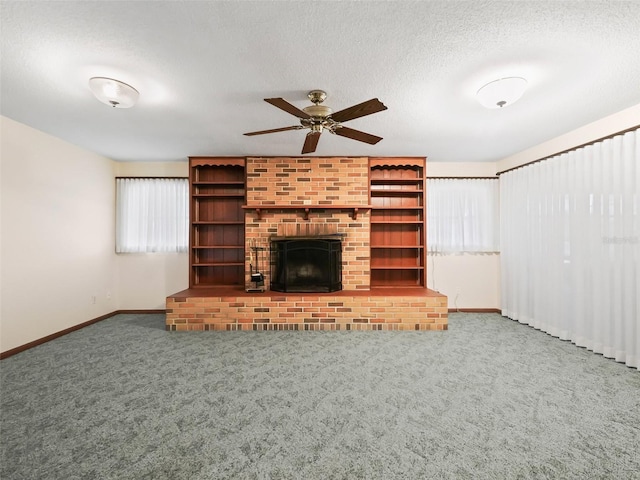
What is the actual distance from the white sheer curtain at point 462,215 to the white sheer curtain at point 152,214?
4.04 meters

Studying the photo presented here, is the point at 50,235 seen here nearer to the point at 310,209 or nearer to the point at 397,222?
the point at 310,209

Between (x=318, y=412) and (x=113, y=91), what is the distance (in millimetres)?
2771

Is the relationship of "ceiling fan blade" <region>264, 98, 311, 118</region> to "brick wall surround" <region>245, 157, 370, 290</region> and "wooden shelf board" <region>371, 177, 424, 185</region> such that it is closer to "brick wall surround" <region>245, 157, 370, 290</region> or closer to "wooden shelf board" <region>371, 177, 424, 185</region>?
"brick wall surround" <region>245, 157, 370, 290</region>

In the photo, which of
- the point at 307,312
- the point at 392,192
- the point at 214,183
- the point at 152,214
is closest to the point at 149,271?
the point at 152,214

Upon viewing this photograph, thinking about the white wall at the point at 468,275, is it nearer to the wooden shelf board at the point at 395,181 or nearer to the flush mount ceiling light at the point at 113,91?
the wooden shelf board at the point at 395,181

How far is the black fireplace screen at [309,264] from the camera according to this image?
4297 millimetres

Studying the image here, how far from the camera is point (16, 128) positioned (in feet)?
10.3

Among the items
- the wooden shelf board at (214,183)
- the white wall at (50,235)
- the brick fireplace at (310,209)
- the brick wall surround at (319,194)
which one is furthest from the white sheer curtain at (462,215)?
the white wall at (50,235)

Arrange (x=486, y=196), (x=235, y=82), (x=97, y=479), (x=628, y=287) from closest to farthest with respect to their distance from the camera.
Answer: (x=97, y=479) < (x=235, y=82) < (x=628, y=287) < (x=486, y=196)

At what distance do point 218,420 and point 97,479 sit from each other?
2.04 ft

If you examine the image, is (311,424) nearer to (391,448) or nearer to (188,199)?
(391,448)

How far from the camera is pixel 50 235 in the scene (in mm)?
3551

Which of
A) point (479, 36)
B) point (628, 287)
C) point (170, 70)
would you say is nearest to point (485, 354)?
point (628, 287)

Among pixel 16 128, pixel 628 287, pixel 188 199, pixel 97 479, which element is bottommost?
pixel 97 479
